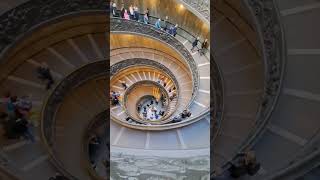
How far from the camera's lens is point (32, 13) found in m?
8.18

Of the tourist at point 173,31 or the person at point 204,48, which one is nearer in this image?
the person at point 204,48

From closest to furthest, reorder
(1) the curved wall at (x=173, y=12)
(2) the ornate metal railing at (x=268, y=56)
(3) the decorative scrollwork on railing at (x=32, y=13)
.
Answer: (2) the ornate metal railing at (x=268, y=56)
(3) the decorative scrollwork on railing at (x=32, y=13)
(1) the curved wall at (x=173, y=12)

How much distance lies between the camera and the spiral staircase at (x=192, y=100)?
223 inches

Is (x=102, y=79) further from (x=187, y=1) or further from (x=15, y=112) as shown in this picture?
(x=187, y=1)

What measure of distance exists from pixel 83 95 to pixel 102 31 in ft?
5.74

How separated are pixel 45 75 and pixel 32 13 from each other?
1.39 metres

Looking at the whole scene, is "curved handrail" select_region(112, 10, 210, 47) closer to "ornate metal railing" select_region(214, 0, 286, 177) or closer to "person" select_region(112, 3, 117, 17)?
"person" select_region(112, 3, 117, 17)

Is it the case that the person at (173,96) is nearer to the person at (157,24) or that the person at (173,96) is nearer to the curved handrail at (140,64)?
the curved handrail at (140,64)

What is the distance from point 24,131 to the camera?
724 cm

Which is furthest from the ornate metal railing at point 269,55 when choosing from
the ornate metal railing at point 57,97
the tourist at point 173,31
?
the tourist at point 173,31

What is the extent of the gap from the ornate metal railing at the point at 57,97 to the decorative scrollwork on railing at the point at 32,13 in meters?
1.35

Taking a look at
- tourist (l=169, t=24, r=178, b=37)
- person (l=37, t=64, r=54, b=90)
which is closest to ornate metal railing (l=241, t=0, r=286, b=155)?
person (l=37, t=64, r=54, b=90)

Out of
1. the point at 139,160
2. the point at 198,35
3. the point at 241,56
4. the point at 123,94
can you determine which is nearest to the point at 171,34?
the point at 198,35

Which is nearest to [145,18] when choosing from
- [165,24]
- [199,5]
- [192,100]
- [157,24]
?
[157,24]
